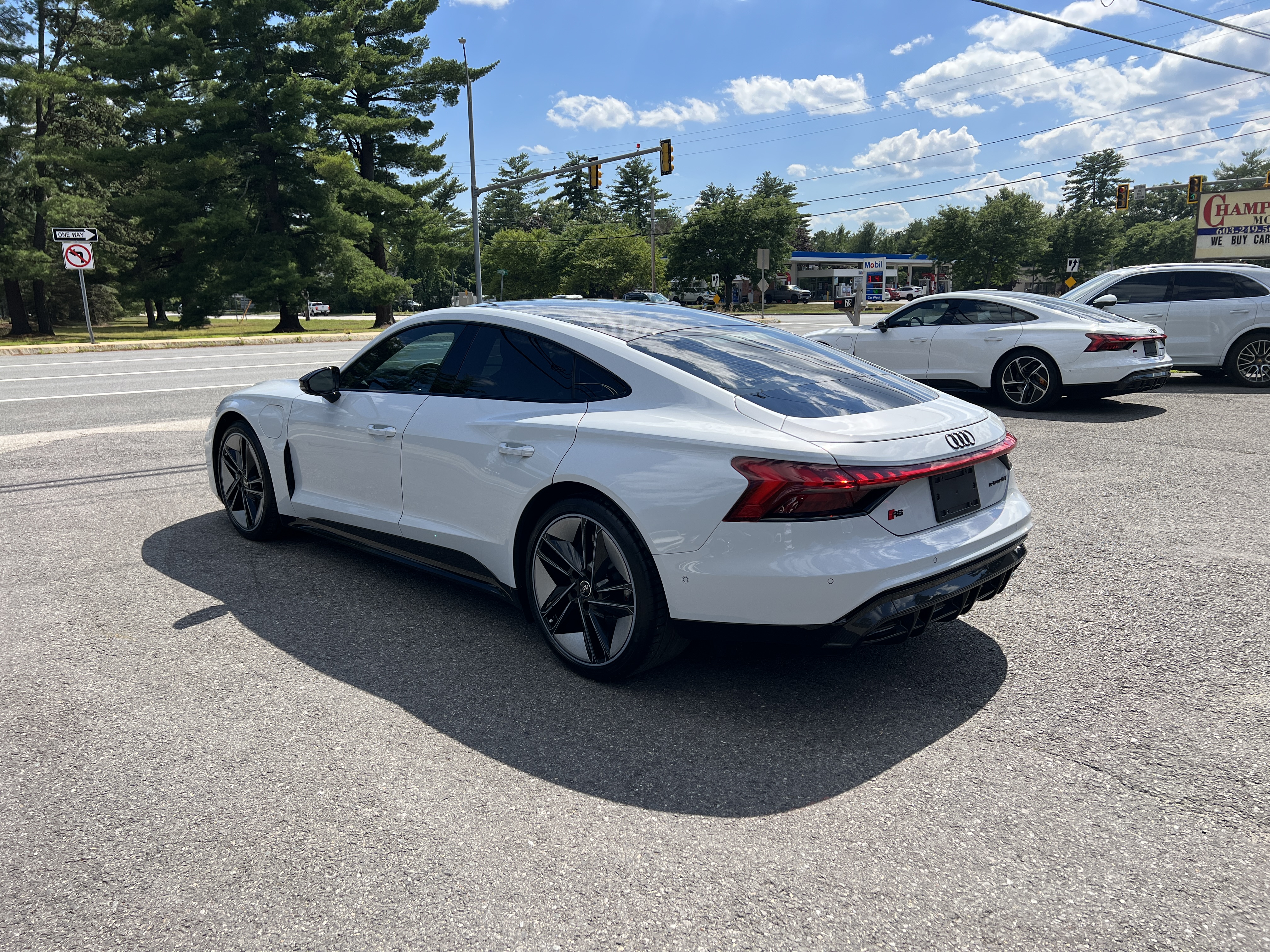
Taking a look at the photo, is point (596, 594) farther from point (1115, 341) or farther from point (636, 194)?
point (636, 194)

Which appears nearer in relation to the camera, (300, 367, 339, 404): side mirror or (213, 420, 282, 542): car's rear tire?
(300, 367, 339, 404): side mirror

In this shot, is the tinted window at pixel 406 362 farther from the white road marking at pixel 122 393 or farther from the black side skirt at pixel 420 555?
the white road marking at pixel 122 393

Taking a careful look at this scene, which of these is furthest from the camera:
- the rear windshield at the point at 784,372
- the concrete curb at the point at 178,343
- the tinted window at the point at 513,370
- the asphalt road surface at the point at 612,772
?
the concrete curb at the point at 178,343

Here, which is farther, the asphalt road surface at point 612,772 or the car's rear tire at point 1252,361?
the car's rear tire at point 1252,361

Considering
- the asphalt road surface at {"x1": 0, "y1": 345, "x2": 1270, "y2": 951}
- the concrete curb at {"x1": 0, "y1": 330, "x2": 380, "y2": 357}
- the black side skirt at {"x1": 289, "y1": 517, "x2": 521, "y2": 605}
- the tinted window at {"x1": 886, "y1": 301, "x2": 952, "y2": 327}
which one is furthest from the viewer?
the concrete curb at {"x1": 0, "y1": 330, "x2": 380, "y2": 357}

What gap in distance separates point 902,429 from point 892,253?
159531mm

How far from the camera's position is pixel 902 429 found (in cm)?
321

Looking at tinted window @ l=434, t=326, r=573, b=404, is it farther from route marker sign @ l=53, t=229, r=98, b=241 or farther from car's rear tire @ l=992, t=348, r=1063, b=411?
route marker sign @ l=53, t=229, r=98, b=241

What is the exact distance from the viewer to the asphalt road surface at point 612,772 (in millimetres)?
2209

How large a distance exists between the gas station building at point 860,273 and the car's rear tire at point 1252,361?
63.1 meters

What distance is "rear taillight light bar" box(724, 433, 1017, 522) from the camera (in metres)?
2.91

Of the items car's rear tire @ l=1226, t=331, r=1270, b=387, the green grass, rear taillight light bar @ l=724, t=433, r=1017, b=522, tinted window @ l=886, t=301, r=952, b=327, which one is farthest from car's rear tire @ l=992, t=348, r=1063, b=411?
the green grass

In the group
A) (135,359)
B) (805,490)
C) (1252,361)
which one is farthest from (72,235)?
(805,490)

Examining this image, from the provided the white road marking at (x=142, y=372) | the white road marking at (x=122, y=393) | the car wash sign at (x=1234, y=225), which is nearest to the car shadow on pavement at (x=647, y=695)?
the white road marking at (x=122, y=393)
